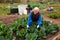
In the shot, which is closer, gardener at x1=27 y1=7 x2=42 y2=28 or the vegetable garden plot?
the vegetable garden plot

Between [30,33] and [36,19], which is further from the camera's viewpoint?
[36,19]

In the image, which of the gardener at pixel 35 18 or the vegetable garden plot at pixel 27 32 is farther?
the gardener at pixel 35 18

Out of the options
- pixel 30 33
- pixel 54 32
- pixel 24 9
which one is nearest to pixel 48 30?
pixel 54 32

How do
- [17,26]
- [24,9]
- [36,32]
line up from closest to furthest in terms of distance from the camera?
1. [36,32]
2. [17,26]
3. [24,9]

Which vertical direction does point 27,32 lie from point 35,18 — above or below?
→ below

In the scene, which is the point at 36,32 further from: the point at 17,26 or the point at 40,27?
the point at 17,26

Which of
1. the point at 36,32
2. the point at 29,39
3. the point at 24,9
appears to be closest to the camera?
the point at 29,39

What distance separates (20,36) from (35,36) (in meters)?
0.67

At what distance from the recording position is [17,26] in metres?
9.59

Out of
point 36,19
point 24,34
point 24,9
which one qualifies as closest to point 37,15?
point 36,19

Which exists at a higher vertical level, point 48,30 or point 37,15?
point 37,15

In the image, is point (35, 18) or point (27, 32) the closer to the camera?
point (27, 32)

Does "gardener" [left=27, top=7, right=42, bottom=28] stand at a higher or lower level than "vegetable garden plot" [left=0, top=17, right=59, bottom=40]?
higher

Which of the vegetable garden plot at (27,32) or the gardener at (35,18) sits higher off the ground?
the gardener at (35,18)
